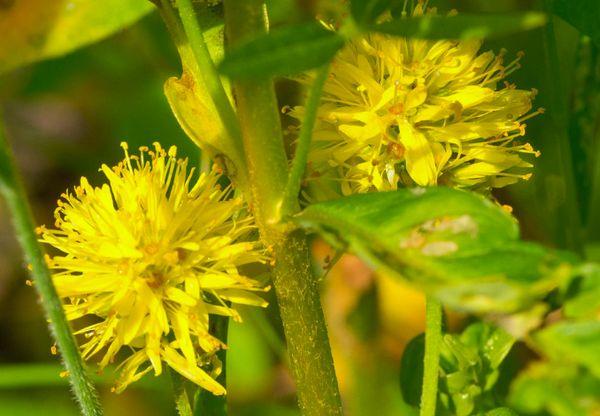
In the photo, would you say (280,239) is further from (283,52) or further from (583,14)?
(583,14)

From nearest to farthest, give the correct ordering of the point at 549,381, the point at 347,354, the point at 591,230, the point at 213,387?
the point at 549,381 < the point at 213,387 < the point at 347,354 < the point at 591,230

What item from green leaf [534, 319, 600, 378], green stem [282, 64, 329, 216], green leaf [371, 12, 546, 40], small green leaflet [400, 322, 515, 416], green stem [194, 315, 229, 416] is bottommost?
small green leaflet [400, 322, 515, 416]

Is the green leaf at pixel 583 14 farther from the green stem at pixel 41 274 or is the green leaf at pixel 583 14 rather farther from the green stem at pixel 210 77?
the green stem at pixel 41 274

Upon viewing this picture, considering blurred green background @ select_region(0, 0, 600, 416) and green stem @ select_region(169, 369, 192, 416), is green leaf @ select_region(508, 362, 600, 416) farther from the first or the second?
blurred green background @ select_region(0, 0, 600, 416)

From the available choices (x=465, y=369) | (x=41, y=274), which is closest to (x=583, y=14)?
(x=465, y=369)

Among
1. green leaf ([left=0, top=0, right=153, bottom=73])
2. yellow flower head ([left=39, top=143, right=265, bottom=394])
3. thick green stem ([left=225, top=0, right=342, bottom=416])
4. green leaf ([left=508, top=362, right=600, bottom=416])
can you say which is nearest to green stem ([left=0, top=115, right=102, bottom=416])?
yellow flower head ([left=39, top=143, right=265, bottom=394])

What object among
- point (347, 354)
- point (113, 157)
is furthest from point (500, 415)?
point (113, 157)

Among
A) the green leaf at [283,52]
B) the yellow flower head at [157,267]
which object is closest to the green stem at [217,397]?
the yellow flower head at [157,267]

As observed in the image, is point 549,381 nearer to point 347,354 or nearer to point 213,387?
point 213,387
